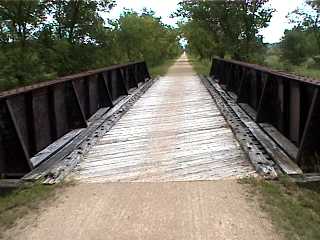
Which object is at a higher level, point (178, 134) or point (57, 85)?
point (57, 85)

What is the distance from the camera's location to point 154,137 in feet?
24.3

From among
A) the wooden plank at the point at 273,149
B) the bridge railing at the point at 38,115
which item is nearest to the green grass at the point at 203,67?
the bridge railing at the point at 38,115

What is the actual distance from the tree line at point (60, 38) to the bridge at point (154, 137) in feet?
41.3

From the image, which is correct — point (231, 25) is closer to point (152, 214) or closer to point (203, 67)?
point (203, 67)

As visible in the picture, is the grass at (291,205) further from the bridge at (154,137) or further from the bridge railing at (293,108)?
the bridge railing at (293,108)

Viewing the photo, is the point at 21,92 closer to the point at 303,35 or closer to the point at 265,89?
the point at 265,89

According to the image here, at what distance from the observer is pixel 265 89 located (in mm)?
8188

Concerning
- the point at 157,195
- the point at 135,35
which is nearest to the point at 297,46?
the point at 135,35

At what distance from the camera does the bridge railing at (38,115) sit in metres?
5.31

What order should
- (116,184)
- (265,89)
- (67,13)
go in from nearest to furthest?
(116,184)
(265,89)
(67,13)

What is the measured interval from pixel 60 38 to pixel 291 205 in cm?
2673

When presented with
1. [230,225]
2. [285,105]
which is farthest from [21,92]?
[285,105]

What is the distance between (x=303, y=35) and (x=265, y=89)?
46.5 meters

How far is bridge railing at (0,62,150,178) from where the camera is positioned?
531cm
